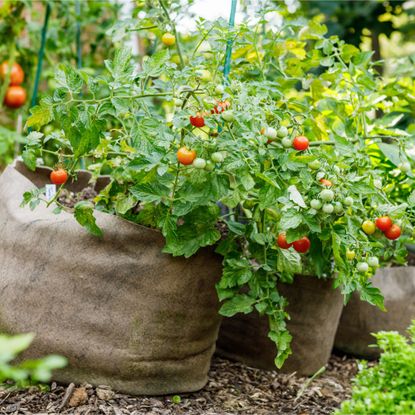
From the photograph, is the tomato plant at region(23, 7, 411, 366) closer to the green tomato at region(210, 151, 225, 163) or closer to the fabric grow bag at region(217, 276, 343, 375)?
the green tomato at region(210, 151, 225, 163)

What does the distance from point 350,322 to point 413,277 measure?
31 cm

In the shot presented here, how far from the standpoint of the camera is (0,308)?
5.95 feet

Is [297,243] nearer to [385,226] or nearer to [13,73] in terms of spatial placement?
[385,226]

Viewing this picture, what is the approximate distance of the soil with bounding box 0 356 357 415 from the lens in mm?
1730

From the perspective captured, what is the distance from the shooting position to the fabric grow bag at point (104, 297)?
1.75m

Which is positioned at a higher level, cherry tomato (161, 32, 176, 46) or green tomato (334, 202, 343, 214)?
cherry tomato (161, 32, 176, 46)

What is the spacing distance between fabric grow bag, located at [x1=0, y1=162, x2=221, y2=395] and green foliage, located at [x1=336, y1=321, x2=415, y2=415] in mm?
587

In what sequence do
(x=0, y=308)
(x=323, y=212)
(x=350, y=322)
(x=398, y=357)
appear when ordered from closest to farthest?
(x=398, y=357), (x=323, y=212), (x=0, y=308), (x=350, y=322)

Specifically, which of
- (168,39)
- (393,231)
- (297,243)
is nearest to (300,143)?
(297,243)

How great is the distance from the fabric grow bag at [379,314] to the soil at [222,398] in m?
0.15

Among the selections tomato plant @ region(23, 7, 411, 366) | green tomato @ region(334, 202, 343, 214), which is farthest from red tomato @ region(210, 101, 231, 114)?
green tomato @ region(334, 202, 343, 214)

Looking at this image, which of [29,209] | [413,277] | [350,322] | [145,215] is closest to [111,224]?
[145,215]

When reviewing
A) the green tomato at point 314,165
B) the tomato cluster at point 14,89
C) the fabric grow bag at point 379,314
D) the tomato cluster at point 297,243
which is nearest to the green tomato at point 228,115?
the green tomato at point 314,165

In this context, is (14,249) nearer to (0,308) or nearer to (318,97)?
(0,308)
